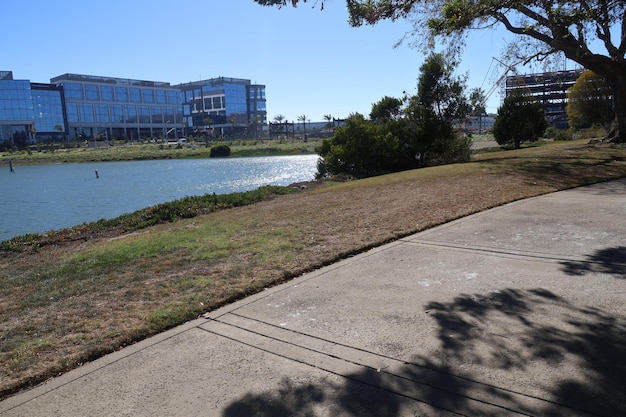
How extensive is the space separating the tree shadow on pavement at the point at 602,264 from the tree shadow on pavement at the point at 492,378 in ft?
4.04

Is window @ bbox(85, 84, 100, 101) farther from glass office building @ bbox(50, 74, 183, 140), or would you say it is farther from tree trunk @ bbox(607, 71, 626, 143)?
tree trunk @ bbox(607, 71, 626, 143)

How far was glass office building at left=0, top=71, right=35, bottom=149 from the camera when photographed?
12900 centimetres

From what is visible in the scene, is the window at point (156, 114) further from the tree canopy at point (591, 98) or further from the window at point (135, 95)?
the tree canopy at point (591, 98)

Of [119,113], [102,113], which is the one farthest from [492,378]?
[119,113]

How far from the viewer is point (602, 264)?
5.47 metres

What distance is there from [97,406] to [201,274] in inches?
118

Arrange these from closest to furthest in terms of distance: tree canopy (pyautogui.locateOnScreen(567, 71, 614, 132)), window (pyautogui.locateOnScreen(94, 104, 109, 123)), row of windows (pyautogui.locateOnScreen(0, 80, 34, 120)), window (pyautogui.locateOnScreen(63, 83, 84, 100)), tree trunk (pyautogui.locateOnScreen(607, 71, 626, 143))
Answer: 1. tree trunk (pyautogui.locateOnScreen(607, 71, 626, 143))
2. tree canopy (pyautogui.locateOnScreen(567, 71, 614, 132))
3. row of windows (pyautogui.locateOnScreen(0, 80, 34, 120))
4. window (pyautogui.locateOnScreen(63, 83, 84, 100))
5. window (pyautogui.locateOnScreen(94, 104, 109, 123))

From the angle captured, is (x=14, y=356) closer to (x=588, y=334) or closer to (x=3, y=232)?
(x=588, y=334)

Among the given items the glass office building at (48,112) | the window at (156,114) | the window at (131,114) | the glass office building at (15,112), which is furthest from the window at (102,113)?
the glass office building at (15,112)

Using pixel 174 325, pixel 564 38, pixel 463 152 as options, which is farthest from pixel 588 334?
pixel 463 152

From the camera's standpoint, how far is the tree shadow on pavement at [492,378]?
2.93 metres

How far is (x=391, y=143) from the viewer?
2331 cm

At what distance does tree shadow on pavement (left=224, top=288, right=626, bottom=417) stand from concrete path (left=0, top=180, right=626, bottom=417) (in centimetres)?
1

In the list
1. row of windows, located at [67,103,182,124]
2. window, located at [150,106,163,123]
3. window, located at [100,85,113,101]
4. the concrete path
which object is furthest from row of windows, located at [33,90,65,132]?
the concrete path
